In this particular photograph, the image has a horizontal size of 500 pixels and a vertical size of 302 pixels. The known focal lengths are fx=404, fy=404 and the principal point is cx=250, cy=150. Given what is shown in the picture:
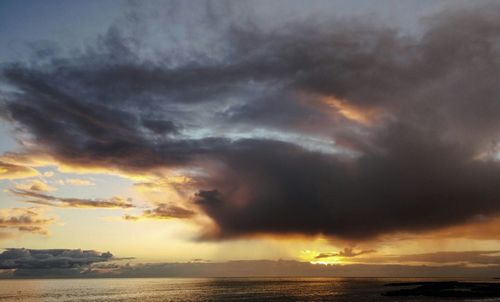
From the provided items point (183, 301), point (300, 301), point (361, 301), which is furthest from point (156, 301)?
point (361, 301)

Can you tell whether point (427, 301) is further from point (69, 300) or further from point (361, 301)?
point (69, 300)

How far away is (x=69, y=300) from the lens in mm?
145500

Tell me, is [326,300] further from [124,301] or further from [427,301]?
[124,301]

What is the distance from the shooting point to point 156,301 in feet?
434

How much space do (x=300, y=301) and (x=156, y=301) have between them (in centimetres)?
4755

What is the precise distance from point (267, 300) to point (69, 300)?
74.1m

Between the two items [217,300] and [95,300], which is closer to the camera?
[217,300]

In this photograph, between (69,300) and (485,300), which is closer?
(485,300)

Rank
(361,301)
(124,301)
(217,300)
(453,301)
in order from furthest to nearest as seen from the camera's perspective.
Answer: (124,301)
(217,300)
(361,301)
(453,301)

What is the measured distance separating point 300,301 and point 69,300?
8461 centimetres

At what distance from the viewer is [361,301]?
116 metres

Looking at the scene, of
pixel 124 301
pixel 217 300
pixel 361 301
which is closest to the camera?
pixel 361 301

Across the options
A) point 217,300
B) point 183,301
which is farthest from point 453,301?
point 183,301

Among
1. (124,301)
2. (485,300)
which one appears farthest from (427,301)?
(124,301)
